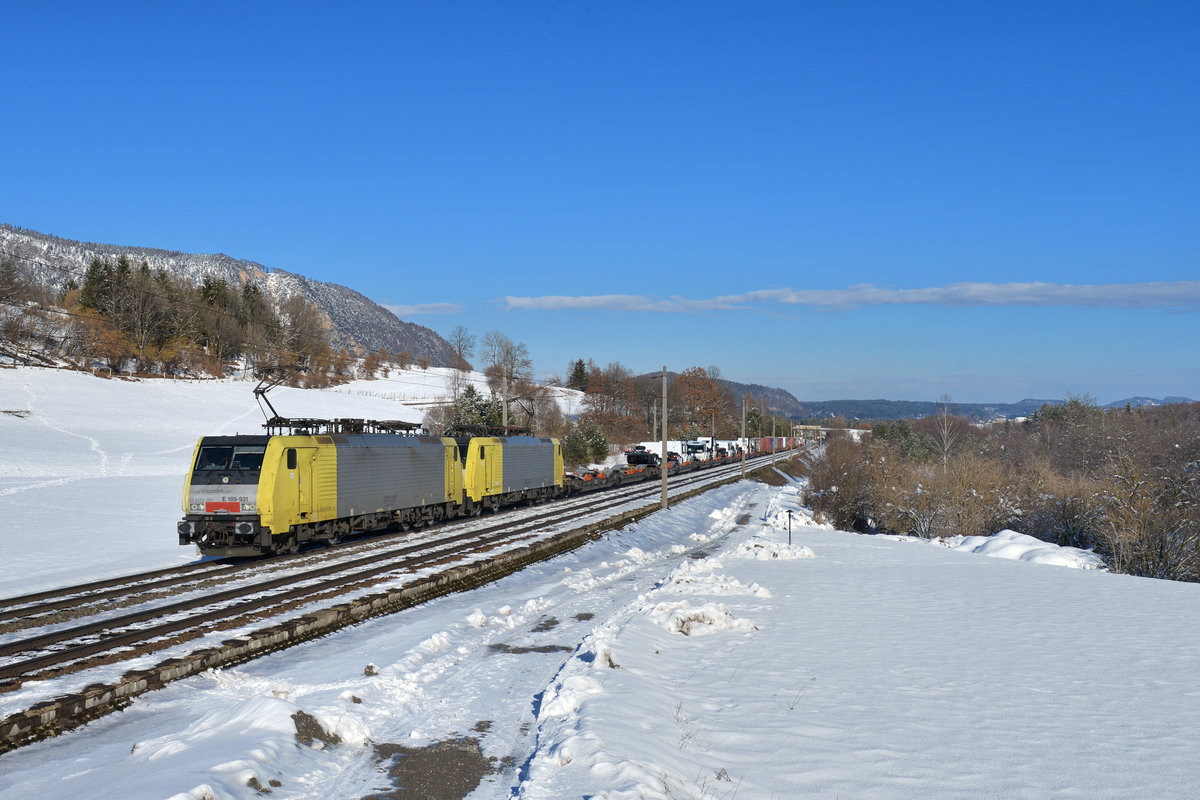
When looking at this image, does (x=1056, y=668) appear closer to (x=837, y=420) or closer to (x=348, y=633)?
(x=348, y=633)

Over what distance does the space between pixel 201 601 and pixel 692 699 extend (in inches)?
390

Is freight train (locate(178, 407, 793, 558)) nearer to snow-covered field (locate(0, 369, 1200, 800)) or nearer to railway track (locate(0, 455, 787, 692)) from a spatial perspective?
railway track (locate(0, 455, 787, 692))

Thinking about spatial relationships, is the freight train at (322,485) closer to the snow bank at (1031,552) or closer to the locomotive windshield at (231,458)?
the locomotive windshield at (231,458)

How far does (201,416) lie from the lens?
7144 cm

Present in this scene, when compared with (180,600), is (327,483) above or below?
above

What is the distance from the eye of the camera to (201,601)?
15562mm

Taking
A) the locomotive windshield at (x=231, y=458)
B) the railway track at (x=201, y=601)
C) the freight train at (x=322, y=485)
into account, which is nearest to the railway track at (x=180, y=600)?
the railway track at (x=201, y=601)

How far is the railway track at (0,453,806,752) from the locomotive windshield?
2.36 m

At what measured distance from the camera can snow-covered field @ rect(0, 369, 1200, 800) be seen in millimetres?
7438

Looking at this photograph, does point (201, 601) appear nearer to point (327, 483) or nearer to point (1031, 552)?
point (327, 483)

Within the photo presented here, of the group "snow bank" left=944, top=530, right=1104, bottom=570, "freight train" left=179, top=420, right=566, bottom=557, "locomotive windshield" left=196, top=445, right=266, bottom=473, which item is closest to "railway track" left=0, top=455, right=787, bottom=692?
"freight train" left=179, top=420, right=566, bottom=557

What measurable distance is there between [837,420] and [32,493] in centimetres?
12962

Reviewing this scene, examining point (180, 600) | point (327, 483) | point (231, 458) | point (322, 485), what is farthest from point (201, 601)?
point (327, 483)

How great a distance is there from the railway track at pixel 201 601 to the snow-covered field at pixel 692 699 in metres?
1.22
